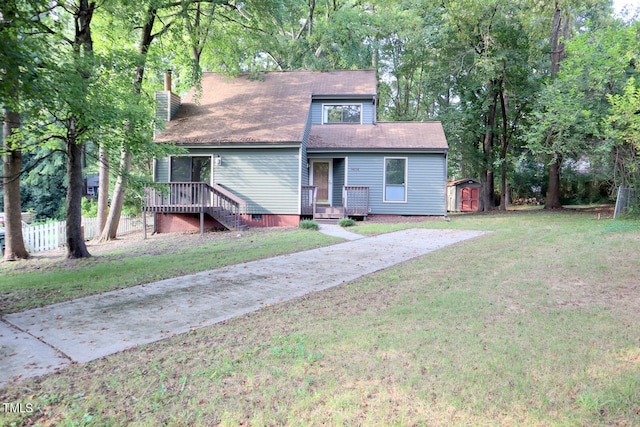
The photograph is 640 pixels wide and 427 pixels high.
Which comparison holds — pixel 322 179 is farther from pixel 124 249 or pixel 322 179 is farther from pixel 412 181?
pixel 124 249

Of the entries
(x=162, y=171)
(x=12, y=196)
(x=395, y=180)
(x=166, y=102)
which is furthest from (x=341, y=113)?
(x=12, y=196)

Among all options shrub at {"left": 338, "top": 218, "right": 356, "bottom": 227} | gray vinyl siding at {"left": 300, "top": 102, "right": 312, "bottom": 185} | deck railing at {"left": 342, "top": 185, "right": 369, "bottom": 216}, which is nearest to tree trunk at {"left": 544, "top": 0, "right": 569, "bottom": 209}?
deck railing at {"left": 342, "top": 185, "right": 369, "bottom": 216}

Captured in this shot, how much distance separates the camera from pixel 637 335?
368 cm

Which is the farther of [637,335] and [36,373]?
[637,335]

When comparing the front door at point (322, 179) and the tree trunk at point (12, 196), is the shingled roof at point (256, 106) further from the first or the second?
the tree trunk at point (12, 196)

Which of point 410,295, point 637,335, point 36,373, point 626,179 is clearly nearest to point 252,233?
point 410,295

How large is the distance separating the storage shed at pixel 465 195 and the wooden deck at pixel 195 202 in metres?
17.1

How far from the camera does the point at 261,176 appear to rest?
14.4 metres

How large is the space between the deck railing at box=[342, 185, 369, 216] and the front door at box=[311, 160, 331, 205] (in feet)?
4.37

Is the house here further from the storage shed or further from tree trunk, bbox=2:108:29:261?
the storage shed

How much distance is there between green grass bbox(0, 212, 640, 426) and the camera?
2553 millimetres

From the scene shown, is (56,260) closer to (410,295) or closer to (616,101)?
(410,295)

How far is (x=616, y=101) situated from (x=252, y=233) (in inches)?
434

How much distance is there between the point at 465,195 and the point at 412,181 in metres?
11.8
